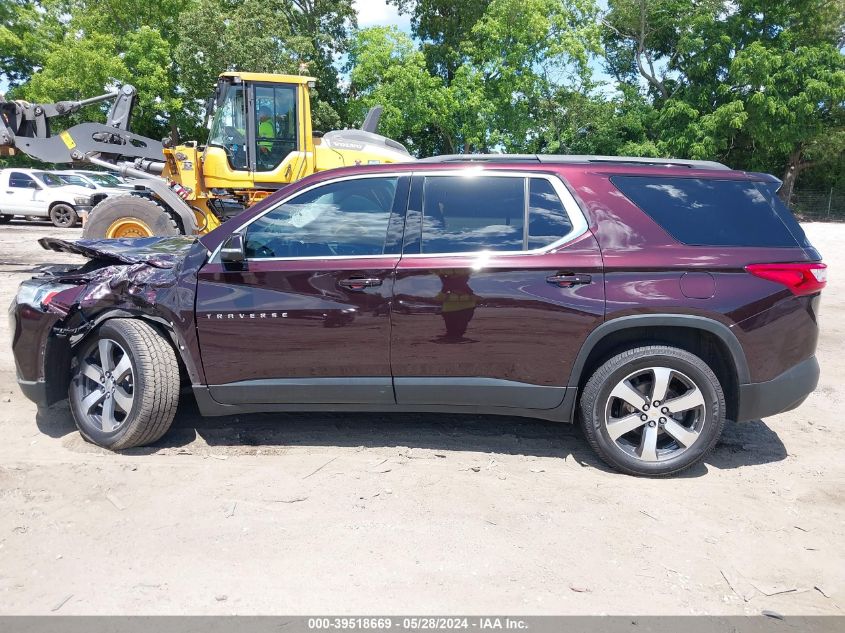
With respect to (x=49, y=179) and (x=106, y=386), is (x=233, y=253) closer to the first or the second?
(x=106, y=386)

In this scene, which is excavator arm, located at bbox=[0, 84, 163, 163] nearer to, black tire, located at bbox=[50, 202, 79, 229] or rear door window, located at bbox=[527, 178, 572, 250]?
black tire, located at bbox=[50, 202, 79, 229]

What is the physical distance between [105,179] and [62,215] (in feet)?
6.01

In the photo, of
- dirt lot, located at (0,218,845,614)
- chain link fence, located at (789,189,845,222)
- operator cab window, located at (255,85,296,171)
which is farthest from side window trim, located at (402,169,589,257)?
chain link fence, located at (789,189,845,222)

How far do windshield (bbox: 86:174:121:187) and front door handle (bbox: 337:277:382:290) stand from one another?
1860 centimetres

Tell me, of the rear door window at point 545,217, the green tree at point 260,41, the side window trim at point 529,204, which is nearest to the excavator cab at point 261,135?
the side window trim at point 529,204

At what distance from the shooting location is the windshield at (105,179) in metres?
19.3

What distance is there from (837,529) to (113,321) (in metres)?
4.29

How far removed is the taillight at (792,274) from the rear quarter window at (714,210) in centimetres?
15

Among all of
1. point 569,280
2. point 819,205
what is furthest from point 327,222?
point 819,205

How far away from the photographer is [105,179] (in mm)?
19641

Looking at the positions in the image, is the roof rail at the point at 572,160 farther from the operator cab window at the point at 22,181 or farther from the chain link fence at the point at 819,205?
the chain link fence at the point at 819,205

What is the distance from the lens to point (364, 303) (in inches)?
144

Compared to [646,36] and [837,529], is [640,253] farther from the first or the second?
[646,36]
